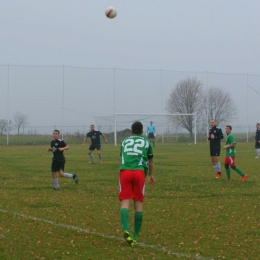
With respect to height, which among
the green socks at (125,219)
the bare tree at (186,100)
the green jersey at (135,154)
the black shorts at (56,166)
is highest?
the bare tree at (186,100)

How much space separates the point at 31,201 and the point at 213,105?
46719mm

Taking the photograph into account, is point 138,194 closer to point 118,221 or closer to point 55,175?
point 118,221

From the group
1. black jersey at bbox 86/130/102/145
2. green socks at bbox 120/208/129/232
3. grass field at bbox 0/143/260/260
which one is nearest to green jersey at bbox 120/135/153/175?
green socks at bbox 120/208/129/232

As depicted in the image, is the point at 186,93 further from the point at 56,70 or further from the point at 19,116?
the point at 19,116

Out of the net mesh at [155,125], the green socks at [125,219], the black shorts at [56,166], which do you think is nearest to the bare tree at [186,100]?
the net mesh at [155,125]

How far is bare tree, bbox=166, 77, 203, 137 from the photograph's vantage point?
55.6 m

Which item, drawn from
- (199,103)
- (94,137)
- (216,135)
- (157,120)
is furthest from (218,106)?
(216,135)

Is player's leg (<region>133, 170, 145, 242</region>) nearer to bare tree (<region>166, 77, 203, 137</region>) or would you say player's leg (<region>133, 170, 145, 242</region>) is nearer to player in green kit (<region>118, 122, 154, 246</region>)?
player in green kit (<region>118, 122, 154, 246</region>)

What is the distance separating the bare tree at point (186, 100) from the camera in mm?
55562

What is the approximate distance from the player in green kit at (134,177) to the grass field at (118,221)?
37 centimetres

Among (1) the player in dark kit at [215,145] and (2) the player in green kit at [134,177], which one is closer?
(2) the player in green kit at [134,177]

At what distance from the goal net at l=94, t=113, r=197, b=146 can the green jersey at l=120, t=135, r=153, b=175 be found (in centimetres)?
4303

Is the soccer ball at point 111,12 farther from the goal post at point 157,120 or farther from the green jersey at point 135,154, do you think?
the goal post at point 157,120

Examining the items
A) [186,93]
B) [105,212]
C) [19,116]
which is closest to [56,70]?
[19,116]
